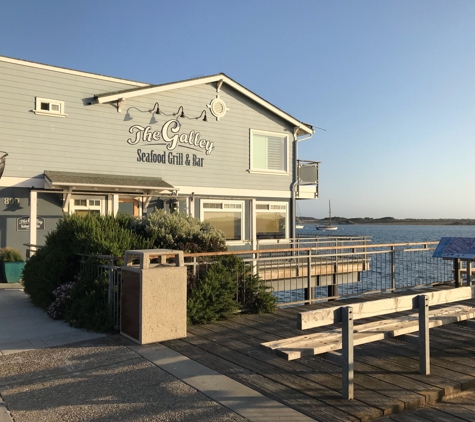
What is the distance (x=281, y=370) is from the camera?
5.39 meters

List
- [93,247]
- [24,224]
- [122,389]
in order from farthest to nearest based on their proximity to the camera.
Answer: [24,224] → [93,247] → [122,389]

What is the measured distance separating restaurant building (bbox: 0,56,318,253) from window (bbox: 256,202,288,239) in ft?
0.14

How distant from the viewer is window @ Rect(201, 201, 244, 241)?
18.0 meters

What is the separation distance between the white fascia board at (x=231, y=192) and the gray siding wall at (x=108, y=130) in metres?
0.17

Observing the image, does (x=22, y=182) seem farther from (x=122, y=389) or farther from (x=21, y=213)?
(x=122, y=389)

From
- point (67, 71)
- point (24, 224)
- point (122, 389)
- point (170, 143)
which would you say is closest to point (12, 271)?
point (24, 224)

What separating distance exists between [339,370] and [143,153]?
12.7m

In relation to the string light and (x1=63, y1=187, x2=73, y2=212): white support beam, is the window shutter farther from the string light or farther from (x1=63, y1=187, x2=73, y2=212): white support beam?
(x1=63, y1=187, x2=73, y2=212): white support beam

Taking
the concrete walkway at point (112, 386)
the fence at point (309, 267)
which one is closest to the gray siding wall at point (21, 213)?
the fence at point (309, 267)

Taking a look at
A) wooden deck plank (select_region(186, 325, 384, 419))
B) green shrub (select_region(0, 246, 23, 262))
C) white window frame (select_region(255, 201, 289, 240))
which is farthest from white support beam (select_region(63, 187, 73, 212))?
wooden deck plank (select_region(186, 325, 384, 419))

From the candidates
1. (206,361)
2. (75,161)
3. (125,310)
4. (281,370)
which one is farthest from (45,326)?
(75,161)

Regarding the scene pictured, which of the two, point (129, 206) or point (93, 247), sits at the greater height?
point (129, 206)

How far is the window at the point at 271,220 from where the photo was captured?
64.5 feet

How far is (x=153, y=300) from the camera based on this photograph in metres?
6.50
